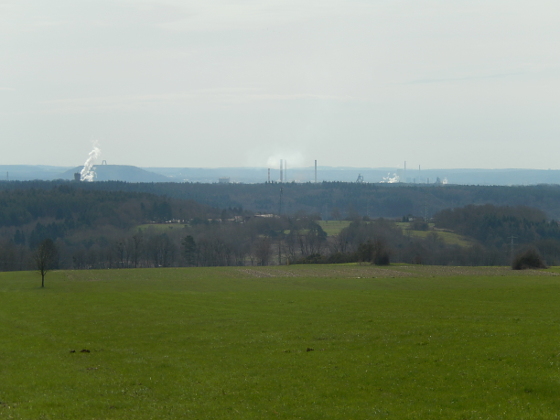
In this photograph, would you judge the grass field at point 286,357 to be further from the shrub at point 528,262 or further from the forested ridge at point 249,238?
the forested ridge at point 249,238

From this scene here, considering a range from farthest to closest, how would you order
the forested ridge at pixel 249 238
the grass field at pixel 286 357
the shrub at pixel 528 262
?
the forested ridge at pixel 249 238 < the shrub at pixel 528 262 < the grass field at pixel 286 357

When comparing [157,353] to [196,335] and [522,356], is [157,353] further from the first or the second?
[522,356]

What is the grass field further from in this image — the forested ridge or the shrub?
the forested ridge

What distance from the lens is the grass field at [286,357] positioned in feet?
59.9

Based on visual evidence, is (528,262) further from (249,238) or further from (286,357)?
(249,238)

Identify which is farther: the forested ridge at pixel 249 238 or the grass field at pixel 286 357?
the forested ridge at pixel 249 238

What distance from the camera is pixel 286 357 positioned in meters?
25.3

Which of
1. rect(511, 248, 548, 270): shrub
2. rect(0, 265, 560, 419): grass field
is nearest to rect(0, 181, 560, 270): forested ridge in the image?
rect(511, 248, 548, 270): shrub

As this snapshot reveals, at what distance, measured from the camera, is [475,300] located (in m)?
42.7

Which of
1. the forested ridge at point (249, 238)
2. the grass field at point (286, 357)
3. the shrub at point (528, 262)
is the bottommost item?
the forested ridge at point (249, 238)

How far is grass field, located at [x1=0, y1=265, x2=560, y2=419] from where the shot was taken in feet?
59.9

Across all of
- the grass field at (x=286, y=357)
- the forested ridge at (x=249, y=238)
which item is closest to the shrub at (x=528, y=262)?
the forested ridge at (x=249, y=238)

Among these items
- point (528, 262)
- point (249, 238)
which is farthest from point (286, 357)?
point (249, 238)

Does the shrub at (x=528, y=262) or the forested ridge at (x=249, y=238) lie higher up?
the shrub at (x=528, y=262)
